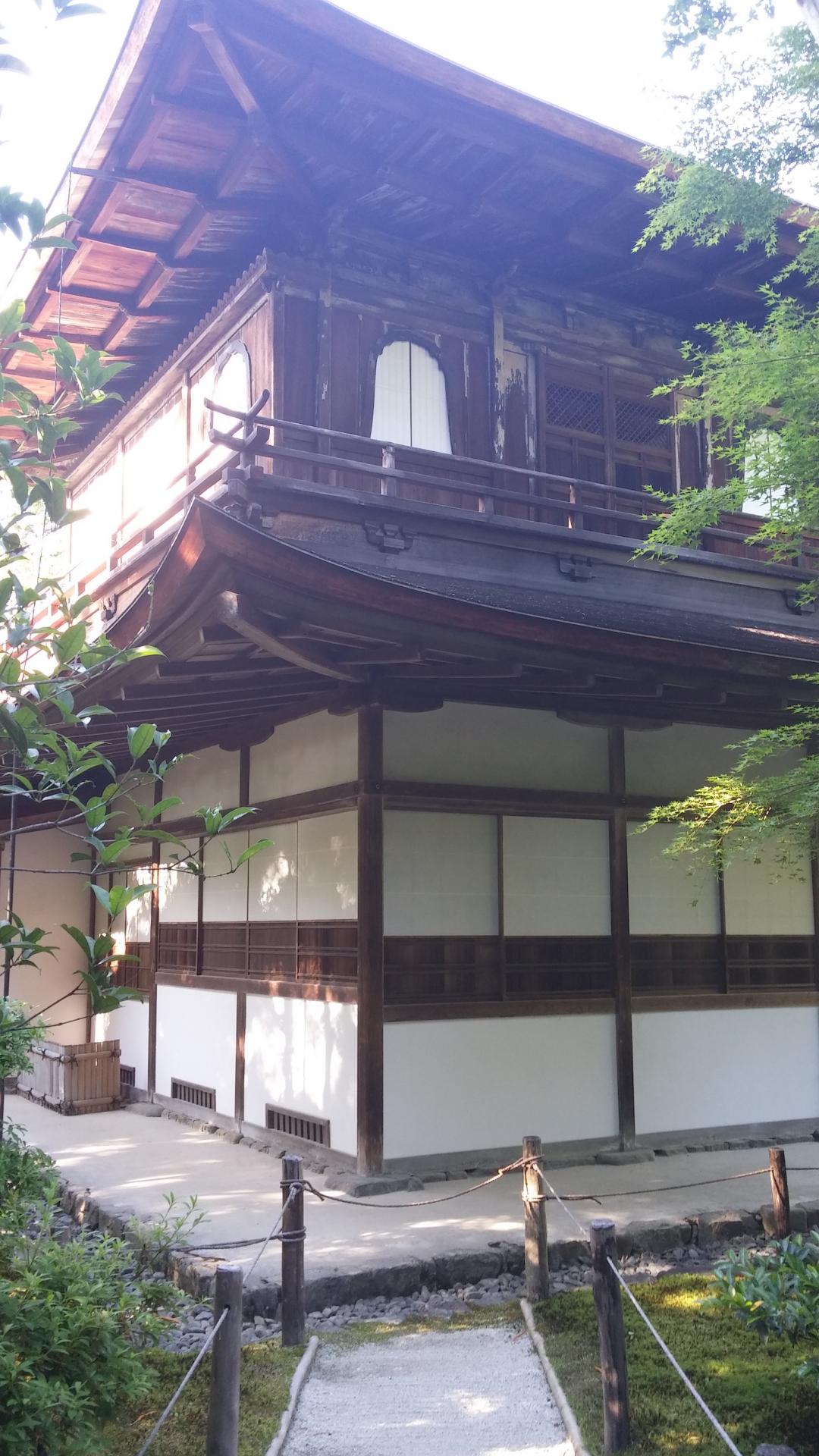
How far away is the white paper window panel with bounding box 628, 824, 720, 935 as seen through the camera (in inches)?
370

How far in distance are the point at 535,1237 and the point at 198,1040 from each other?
229 inches

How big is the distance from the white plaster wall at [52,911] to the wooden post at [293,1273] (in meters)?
10.0

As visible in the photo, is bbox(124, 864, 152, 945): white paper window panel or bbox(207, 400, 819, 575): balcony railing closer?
bbox(207, 400, 819, 575): balcony railing

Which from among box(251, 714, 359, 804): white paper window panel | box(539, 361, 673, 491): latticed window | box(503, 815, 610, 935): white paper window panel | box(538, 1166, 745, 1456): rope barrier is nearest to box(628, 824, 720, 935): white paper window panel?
box(503, 815, 610, 935): white paper window panel

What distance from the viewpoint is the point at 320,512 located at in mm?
8930

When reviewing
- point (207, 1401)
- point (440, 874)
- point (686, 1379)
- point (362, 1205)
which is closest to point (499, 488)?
point (440, 874)

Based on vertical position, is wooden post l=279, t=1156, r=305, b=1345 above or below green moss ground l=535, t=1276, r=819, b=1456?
above

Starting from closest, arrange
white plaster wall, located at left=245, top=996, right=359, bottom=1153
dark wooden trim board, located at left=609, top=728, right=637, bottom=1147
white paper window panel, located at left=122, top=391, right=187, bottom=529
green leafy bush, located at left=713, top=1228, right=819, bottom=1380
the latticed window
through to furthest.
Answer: green leafy bush, located at left=713, top=1228, right=819, bottom=1380 < white plaster wall, located at left=245, top=996, right=359, bottom=1153 < dark wooden trim board, located at left=609, top=728, right=637, bottom=1147 < the latticed window < white paper window panel, located at left=122, top=391, right=187, bottom=529

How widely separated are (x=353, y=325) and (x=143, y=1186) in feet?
23.1

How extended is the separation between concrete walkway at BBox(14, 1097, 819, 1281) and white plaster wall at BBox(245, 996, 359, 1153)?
1.43 ft

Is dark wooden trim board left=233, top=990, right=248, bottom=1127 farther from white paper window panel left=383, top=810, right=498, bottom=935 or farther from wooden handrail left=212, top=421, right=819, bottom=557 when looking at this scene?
wooden handrail left=212, top=421, right=819, bottom=557

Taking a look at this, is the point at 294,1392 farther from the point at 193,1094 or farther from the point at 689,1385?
the point at 193,1094

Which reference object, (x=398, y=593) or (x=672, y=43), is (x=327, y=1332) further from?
(x=672, y=43)

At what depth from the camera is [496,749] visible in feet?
29.3
